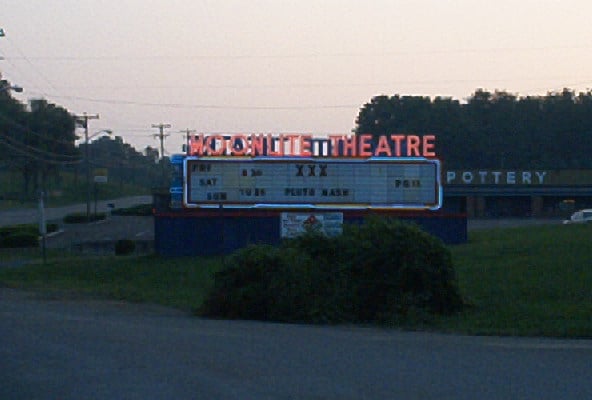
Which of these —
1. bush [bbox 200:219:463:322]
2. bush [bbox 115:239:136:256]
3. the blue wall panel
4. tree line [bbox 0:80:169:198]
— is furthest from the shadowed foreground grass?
tree line [bbox 0:80:169:198]

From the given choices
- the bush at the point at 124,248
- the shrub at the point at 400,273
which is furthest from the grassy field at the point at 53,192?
the shrub at the point at 400,273

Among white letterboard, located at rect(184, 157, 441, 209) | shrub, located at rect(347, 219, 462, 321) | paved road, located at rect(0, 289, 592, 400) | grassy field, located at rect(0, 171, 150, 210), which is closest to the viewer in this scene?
paved road, located at rect(0, 289, 592, 400)

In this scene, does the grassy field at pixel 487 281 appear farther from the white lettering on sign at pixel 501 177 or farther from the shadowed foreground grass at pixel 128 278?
the white lettering on sign at pixel 501 177

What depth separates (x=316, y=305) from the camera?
2173 centimetres

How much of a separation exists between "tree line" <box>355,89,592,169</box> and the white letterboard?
62.7m

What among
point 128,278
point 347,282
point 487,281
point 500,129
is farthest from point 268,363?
point 500,129

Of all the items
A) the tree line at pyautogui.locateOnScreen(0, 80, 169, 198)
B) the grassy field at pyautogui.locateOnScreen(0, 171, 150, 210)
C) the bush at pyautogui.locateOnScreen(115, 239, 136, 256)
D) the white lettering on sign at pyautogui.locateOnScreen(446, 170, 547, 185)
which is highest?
the tree line at pyautogui.locateOnScreen(0, 80, 169, 198)

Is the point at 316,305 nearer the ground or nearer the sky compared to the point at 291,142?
nearer the ground

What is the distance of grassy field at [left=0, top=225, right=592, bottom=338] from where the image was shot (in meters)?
20.1

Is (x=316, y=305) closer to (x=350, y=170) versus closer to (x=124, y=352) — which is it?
(x=124, y=352)

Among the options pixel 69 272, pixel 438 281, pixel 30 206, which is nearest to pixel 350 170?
pixel 69 272

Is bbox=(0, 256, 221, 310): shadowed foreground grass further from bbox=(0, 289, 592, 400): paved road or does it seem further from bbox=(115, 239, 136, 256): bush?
bbox=(0, 289, 592, 400): paved road

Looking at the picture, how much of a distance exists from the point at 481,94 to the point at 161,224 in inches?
2890

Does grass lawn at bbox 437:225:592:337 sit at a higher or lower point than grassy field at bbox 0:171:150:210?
lower
